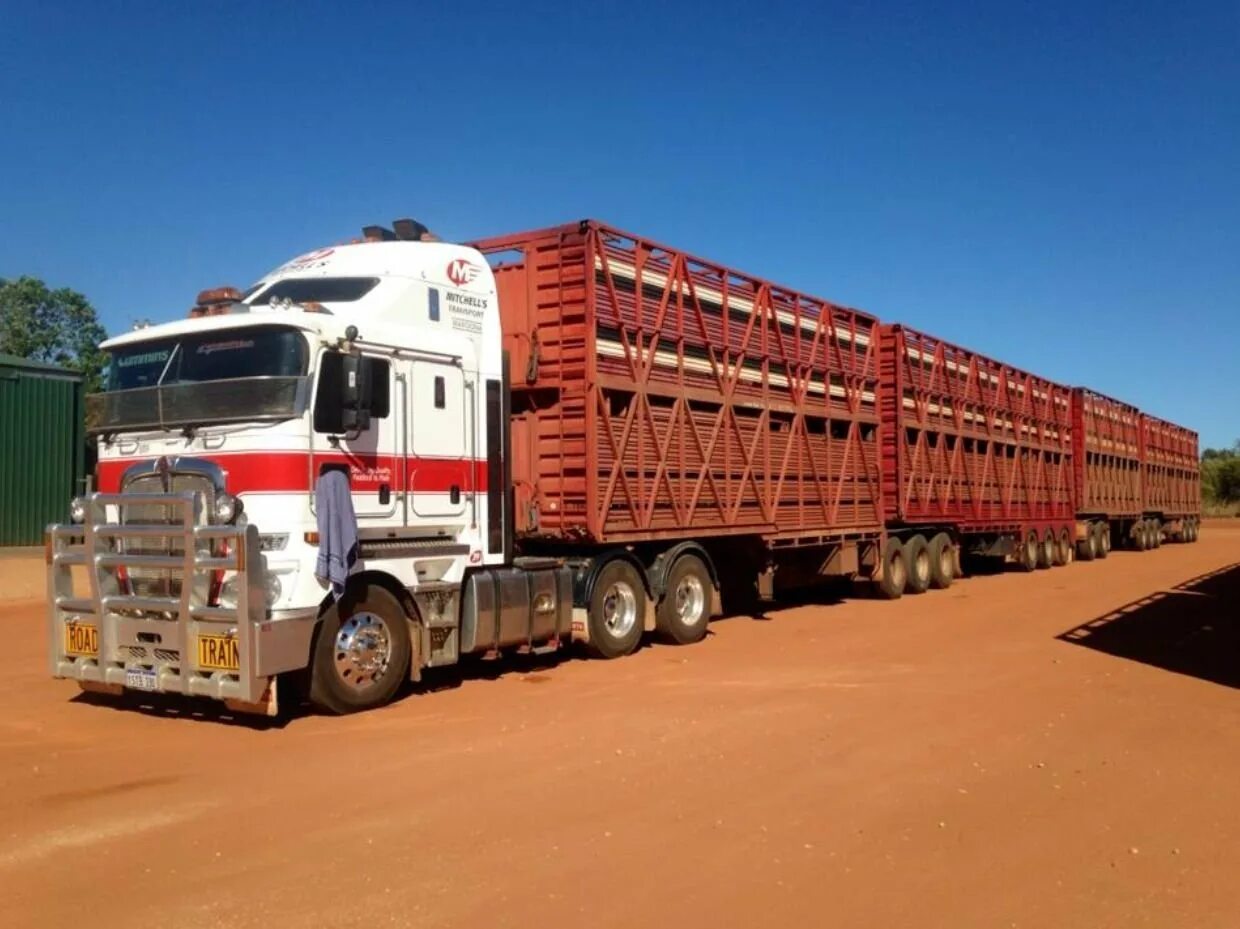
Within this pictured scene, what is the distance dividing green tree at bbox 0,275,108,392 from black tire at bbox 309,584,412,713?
4005 centimetres

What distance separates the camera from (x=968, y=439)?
2172 cm

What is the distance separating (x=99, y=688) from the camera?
8461 mm

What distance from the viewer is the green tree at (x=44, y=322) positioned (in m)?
44.1

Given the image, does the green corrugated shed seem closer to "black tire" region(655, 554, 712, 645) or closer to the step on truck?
the step on truck

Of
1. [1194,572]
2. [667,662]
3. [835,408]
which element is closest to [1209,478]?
[1194,572]

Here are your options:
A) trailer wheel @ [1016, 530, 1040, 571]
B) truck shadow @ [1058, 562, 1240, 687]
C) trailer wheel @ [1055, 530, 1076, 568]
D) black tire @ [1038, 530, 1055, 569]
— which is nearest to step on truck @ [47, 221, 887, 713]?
truck shadow @ [1058, 562, 1240, 687]

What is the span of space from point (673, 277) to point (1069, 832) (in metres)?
8.23

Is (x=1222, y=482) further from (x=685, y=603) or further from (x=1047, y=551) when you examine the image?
(x=685, y=603)

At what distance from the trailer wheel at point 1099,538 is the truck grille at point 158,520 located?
27779 mm

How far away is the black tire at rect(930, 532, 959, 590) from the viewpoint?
19.6m

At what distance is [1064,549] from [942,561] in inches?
379

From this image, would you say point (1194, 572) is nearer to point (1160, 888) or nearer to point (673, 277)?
point (673, 277)

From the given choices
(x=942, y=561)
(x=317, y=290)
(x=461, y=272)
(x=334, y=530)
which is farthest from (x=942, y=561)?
(x=334, y=530)

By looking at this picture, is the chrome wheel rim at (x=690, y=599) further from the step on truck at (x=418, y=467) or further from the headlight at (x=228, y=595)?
the headlight at (x=228, y=595)
